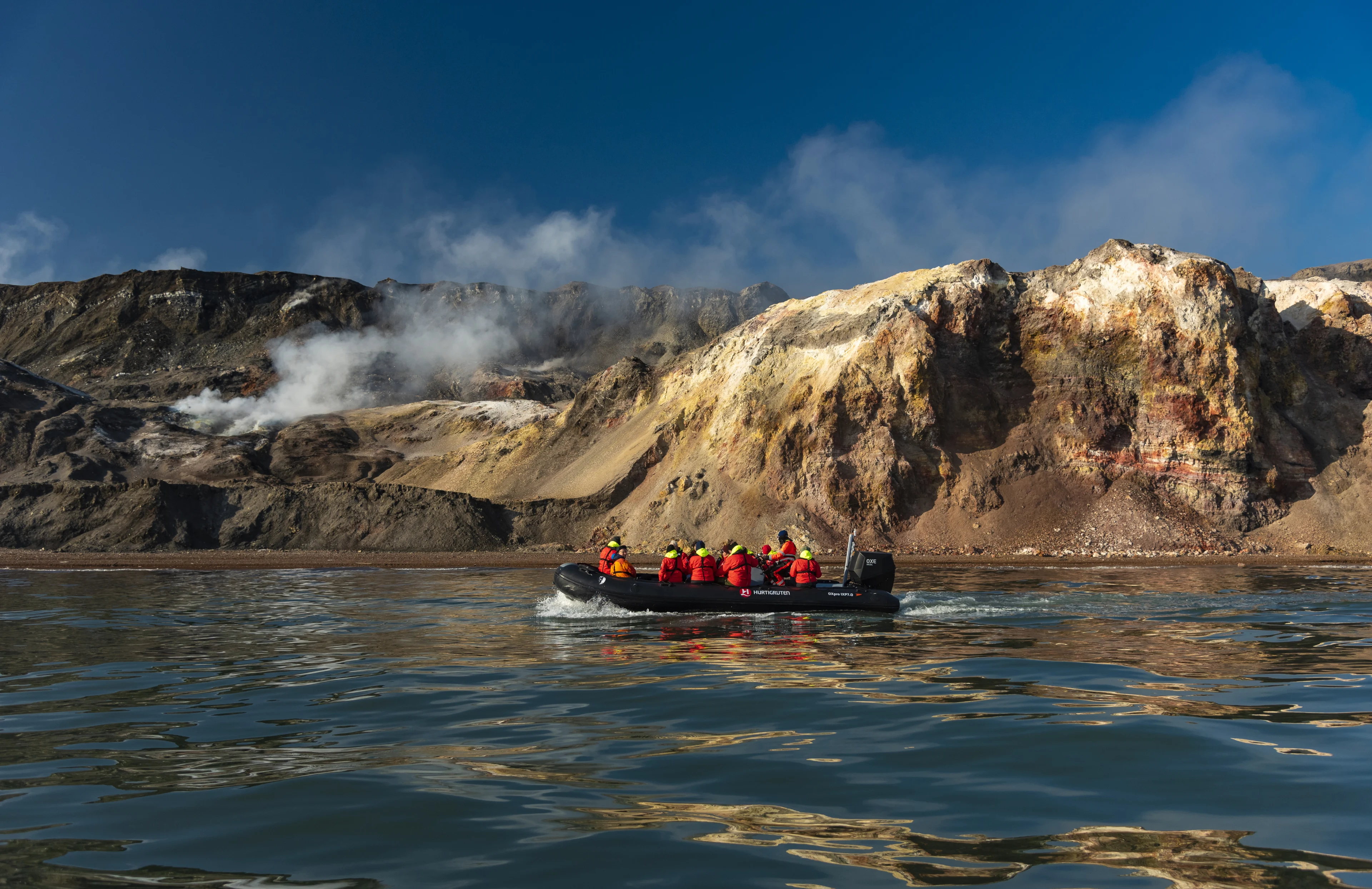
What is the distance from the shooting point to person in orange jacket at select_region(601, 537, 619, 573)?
22719 millimetres

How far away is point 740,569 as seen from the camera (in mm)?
22031

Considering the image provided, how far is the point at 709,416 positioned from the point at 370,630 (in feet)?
138

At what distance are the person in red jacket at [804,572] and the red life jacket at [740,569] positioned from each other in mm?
1122

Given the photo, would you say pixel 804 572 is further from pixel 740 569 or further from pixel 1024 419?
pixel 1024 419

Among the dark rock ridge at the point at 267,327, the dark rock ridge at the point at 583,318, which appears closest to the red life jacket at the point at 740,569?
the dark rock ridge at the point at 267,327

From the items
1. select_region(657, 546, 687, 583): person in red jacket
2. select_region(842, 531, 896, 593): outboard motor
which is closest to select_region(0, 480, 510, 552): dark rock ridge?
select_region(657, 546, 687, 583): person in red jacket

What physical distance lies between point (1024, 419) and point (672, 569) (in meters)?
37.5

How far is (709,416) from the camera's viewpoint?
59.1 m

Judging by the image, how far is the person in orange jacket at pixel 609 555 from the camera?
22719 millimetres

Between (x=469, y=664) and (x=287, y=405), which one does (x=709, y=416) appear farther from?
(x=287, y=405)

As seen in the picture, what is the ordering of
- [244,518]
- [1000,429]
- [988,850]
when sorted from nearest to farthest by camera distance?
[988,850]
[1000,429]
[244,518]

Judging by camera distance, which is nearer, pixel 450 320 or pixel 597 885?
pixel 597 885

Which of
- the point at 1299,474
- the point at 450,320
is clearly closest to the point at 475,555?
the point at 1299,474

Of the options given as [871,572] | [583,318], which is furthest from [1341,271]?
[871,572]
